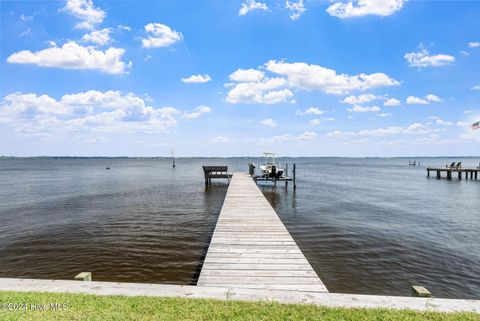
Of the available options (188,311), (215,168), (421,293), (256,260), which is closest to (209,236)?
(256,260)

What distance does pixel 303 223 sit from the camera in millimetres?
17594

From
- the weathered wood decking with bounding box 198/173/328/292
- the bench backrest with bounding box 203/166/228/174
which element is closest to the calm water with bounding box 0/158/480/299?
the weathered wood decking with bounding box 198/173/328/292

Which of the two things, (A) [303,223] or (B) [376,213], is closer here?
(A) [303,223]

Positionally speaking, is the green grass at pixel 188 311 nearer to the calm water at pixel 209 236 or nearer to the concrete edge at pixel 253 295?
the concrete edge at pixel 253 295

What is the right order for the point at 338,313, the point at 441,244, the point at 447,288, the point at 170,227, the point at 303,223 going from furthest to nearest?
1. the point at 303,223
2. the point at 170,227
3. the point at 441,244
4. the point at 447,288
5. the point at 338,313

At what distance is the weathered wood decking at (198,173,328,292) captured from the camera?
261 inches

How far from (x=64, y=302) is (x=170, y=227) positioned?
439 inches

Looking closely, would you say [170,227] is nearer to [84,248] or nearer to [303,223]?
[84,248]

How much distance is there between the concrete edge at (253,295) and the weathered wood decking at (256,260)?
2.01 feet

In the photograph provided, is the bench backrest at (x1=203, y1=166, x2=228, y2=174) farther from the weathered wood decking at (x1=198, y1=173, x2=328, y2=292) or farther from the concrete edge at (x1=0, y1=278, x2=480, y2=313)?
the concrete edge at (x1=0, y1=278, x2=480, y2=313)

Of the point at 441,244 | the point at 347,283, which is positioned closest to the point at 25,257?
the point at 347,283

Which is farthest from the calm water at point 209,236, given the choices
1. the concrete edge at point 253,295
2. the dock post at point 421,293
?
the concrete edge at point 253,295

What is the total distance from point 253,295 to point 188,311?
1312 mm

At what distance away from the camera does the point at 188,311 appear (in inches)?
200
